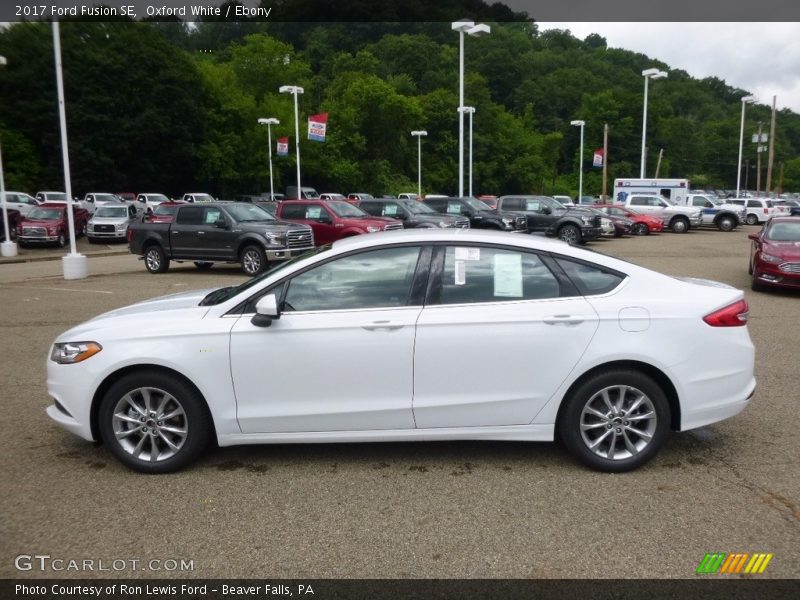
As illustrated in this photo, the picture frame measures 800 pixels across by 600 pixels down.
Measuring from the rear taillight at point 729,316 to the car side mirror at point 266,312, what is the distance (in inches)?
111

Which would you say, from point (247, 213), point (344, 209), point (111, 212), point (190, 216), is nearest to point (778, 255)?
point (344, 209)

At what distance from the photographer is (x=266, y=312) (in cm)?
440

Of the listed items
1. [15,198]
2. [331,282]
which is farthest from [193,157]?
[331,282]

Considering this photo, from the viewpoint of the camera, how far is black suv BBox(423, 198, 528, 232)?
25.1m

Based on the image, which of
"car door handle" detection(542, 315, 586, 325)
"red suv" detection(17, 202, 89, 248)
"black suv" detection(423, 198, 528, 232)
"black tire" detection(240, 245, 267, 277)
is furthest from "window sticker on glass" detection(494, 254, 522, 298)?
"red suv" detection(17, 202, 89, 248)

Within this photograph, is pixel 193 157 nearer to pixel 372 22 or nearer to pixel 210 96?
pixel 210 96

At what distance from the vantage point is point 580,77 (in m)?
104

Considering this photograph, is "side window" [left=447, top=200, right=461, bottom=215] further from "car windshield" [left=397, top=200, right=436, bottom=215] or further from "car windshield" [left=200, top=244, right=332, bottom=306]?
"car windshield" [left=200, top=244, right=332, bottom=306]

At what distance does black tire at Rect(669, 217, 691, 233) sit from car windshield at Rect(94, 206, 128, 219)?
26.1 m

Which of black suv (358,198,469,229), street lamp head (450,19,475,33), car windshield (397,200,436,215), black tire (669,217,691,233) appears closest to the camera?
black suv (358,198,469,229)

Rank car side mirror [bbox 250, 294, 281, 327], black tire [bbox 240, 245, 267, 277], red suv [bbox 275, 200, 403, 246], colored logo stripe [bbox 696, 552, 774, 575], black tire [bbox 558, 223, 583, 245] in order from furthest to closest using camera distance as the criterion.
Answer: black tire [bbox 558, 223, 583, 245]
red suv [bbox 275, 200, 403, 246]
black tire [bbox 240, 245, 267, 277]
car side mirror [bbox 250, 294, 281, 327]
colored logo stripe [bbox 696, 552, 774, 575]

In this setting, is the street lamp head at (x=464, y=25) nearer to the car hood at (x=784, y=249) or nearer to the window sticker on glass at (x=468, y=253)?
the car hood at (x=784, y=249)

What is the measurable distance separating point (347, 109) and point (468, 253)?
62894 mm
